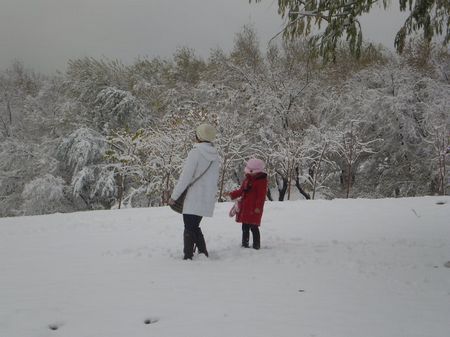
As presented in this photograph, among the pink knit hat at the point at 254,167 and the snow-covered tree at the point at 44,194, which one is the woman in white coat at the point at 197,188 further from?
the snow-covered tree at the point at 44,194

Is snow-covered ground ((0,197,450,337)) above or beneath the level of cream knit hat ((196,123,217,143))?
beneath

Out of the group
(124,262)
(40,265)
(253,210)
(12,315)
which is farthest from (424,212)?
(12,315)

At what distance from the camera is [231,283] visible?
3.82 metres

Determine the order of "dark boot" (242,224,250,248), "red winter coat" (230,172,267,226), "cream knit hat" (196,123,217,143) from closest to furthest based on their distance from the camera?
"cream knit hat" (196,123,217,143) → "red winter coat" (230,172,267,226) → "dark boot" (242,224,250,248)

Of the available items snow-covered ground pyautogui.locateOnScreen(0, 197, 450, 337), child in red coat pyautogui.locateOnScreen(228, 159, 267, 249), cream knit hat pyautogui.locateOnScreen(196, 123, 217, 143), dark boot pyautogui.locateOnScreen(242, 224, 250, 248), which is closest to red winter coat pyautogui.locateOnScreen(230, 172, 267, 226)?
child in red coat pyautogui.locateOnScreen(228, 159, 267, 249)

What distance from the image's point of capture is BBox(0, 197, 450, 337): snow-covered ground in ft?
9.39

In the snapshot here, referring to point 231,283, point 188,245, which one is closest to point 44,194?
point 188,245

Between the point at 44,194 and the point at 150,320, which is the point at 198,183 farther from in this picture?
the point at 44,194

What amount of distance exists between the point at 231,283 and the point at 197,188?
55.2 inches

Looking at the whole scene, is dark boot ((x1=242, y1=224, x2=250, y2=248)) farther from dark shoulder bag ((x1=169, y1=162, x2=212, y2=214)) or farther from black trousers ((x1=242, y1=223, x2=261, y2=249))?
dark shoulder bag ((x1=169, y1=162, x2=212, y2=214))

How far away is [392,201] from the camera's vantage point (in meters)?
10.1

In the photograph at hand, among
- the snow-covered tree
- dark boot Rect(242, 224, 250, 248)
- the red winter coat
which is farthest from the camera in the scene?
the snow-covered tree

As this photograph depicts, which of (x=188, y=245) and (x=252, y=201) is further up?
(x=252, y=201)

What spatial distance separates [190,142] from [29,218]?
27.3 feet
